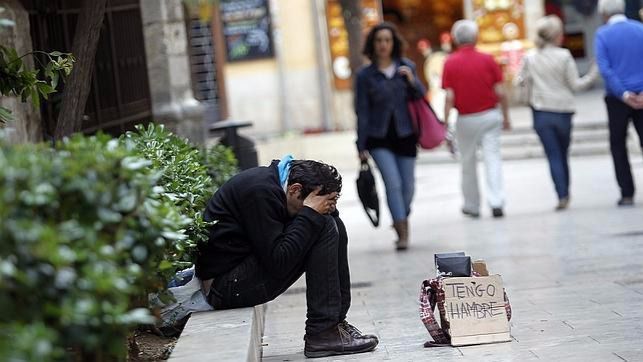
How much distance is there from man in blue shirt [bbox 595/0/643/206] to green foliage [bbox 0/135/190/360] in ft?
28.0

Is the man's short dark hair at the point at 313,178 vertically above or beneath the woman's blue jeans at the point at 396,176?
above

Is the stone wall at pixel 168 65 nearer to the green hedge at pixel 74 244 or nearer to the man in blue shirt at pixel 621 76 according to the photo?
the man in blue shirt at pixel 621 76

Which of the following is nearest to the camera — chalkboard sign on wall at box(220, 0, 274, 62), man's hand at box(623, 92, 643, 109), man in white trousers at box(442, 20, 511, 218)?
man's hand at box(623, 92, 643, 109)

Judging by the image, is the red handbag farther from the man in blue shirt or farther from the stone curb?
the stone curb

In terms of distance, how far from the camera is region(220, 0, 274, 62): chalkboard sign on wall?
26.9 meters

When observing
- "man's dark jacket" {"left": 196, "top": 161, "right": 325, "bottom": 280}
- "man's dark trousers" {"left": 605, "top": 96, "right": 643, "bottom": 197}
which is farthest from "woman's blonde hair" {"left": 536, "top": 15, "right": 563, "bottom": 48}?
"man's dark jacket" {"left": 196, "top": 161, "right": 325, "bottom": 280}

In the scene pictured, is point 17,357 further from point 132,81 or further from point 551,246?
point 132,81

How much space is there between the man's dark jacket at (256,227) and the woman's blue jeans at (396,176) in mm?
4425

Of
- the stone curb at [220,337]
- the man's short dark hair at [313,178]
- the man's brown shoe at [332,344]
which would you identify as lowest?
the man's brown shoe at [332,344]

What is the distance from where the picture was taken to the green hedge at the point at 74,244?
3725 mm

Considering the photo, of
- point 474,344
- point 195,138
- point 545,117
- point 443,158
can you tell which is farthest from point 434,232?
point 443,158

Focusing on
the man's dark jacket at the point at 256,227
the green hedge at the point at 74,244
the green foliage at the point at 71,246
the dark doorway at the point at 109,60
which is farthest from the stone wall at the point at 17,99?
the green foliage at the point at 71,246

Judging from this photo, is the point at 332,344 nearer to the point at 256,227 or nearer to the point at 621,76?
the point at 256,227

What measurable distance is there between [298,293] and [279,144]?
1102cm
